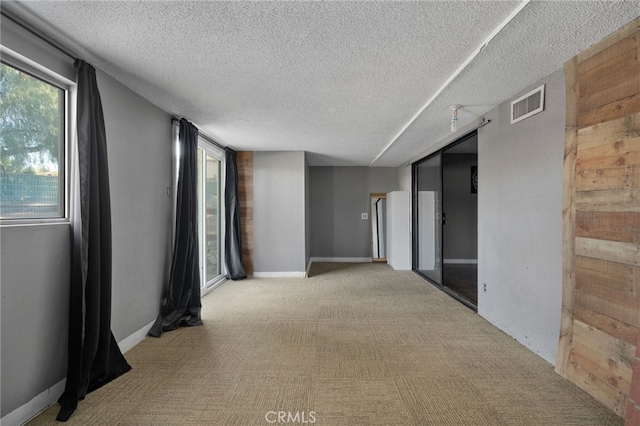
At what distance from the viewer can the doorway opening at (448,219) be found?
17.2 ft

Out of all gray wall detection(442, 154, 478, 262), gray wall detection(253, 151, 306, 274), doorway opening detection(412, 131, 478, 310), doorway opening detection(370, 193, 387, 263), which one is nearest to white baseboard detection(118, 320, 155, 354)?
gray wall detection(253, 151, 306, 274)

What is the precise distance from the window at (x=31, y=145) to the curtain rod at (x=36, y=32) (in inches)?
8.6

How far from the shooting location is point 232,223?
559 cm

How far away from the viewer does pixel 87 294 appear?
2.14 metres

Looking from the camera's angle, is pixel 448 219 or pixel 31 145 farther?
pixel 448 219

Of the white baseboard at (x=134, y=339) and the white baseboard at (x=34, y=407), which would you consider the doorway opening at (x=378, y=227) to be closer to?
the white baseboard at (x=134, y=339)

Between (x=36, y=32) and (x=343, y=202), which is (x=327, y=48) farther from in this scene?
(x=343, y=202)

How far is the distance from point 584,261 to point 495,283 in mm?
1235

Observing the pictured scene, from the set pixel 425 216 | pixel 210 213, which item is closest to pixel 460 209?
pixel 425 216

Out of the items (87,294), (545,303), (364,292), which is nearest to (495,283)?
(545,303)

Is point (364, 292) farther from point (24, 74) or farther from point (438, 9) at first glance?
point (24, 74)

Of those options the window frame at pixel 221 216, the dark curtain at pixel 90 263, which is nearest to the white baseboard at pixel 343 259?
the window frame at pixel 221 216

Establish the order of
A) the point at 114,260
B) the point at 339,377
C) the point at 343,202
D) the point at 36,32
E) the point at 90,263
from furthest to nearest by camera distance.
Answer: the point at 343,202, the point at 114,260, the point at 339,377, the point at 90,263, the point at 36,32

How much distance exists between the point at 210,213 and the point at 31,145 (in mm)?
3320
